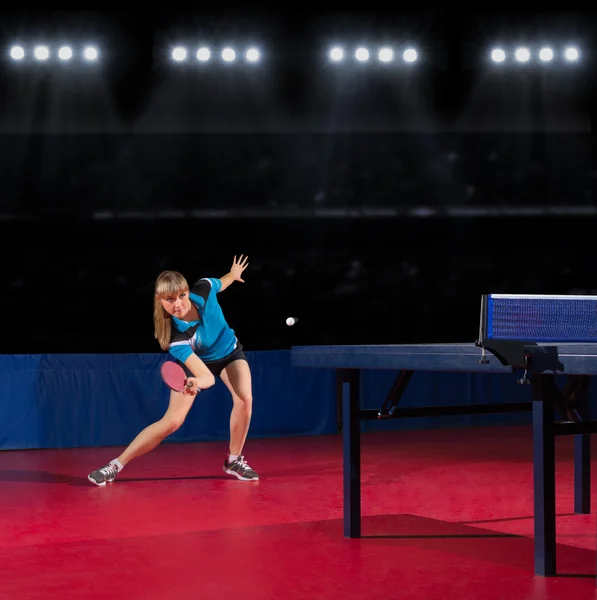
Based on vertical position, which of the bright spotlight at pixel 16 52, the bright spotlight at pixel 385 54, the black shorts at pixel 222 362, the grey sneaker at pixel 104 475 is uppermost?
the bright spotlight at pixel 385 54

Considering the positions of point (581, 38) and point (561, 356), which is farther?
point (581, 38)

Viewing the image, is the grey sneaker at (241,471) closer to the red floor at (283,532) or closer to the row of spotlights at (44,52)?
the red floor at (283,532)

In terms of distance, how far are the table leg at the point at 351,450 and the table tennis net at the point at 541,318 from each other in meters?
1.10

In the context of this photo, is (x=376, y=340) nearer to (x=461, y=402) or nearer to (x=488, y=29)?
(x=461, y=402)

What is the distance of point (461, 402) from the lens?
1154 cm

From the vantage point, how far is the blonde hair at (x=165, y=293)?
6492 millimetres

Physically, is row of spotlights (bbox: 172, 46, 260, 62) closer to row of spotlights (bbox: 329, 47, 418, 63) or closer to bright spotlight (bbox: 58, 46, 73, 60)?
row of spotlights (bbox: 329, 47, 418, 63)

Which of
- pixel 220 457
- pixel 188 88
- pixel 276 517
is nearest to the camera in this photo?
pixel 276 517

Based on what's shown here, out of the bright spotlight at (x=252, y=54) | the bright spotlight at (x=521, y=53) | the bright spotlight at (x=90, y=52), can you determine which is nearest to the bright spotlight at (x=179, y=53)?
the bright spotlight at (x=252, y=54)

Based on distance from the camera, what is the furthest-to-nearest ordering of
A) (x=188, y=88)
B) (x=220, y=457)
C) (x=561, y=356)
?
(x=188, y=88) → (x=220, y=457) → (x=561, y=356)

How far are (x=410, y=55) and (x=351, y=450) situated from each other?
10.3m

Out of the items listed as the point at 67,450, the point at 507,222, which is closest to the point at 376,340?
the point at 507,222

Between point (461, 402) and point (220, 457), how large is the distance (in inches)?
142

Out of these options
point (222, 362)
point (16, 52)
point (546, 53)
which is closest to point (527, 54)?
point (546, 53)
